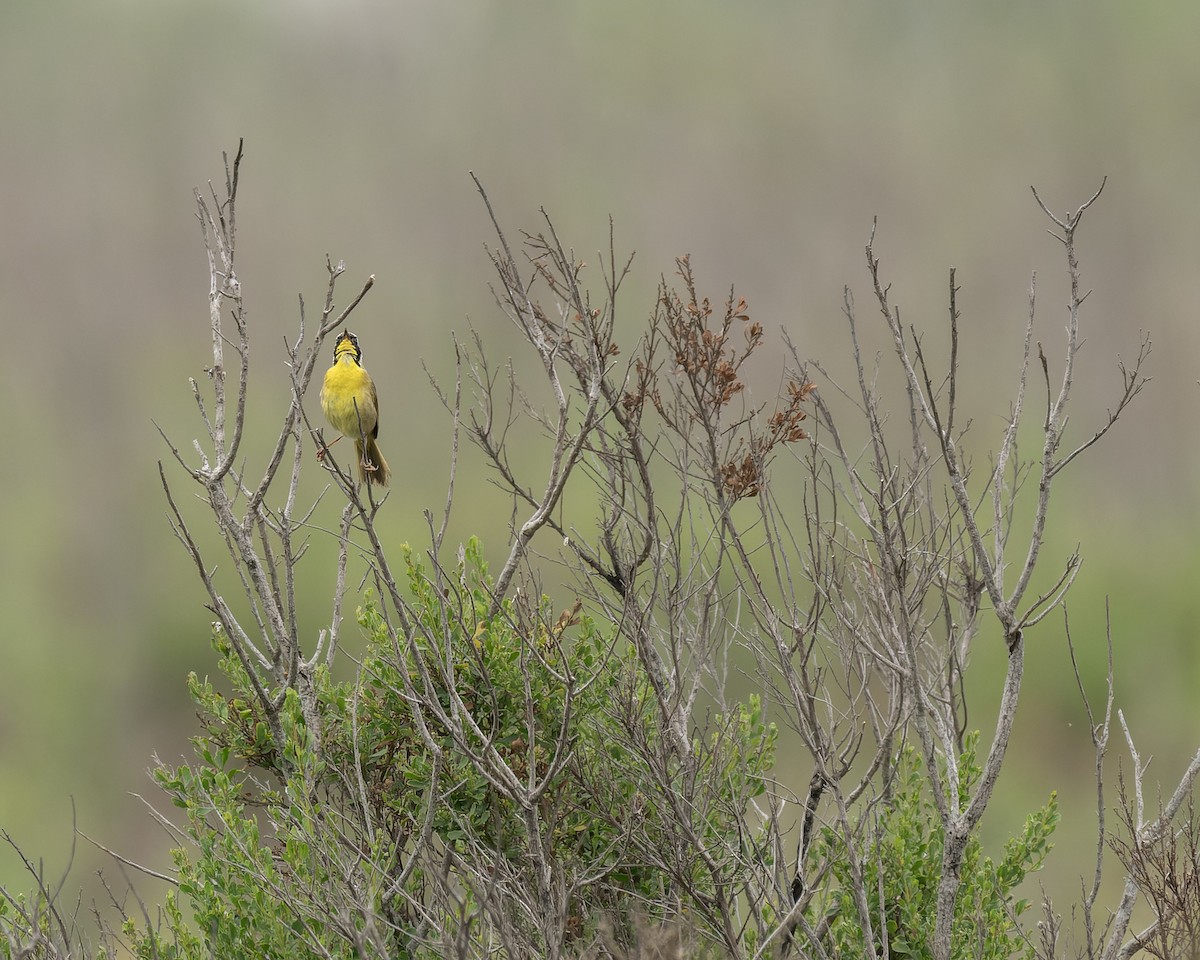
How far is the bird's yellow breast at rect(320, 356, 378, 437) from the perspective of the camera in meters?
7.39

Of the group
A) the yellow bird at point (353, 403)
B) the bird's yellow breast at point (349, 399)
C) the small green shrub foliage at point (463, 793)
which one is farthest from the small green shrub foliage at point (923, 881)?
the bird's yellow breast at point (349, 399)

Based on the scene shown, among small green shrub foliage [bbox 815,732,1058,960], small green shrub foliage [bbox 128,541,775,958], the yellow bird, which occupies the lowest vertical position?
small green shrub foliage [bbox 128,541,775,958]

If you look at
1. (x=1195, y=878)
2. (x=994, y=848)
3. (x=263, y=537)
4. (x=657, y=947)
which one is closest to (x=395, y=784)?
(x=263, y=537)

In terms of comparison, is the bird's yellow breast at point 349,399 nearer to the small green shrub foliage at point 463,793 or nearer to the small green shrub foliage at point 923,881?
the small green shrub foliage at point 463,793

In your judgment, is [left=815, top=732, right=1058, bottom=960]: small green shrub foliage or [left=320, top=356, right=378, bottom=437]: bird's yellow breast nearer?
[left=815, top=732, right=1058, bottom=960]: small green shrub foliage

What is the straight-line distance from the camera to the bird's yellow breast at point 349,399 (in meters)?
7.39

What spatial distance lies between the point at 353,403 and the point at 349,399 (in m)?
0.09

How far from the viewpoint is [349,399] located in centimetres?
736

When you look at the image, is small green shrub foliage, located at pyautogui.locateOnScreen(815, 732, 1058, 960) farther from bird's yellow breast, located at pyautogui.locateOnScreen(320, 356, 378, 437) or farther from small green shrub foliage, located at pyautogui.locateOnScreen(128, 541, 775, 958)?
bird's yellow breast, located at pyautogui.locateOnScreen(320, 356, 378, 437)

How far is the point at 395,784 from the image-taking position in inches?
239

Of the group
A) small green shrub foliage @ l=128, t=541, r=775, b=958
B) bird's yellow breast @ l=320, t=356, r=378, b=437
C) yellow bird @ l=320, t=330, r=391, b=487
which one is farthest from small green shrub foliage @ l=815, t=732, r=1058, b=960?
bird's yellow breast @ l=320, t=356, r=378, b=437

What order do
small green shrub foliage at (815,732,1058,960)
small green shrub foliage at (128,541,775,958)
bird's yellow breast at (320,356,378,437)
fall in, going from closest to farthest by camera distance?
small green shrub foliage at (128,541,775,958) → small green shrub foliage at (815,732,1058,960) → bird's yellow breast at (320,356,378,437)

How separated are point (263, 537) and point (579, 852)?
7.29 feet

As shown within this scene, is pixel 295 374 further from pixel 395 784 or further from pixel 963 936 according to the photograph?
pixel 963 936
